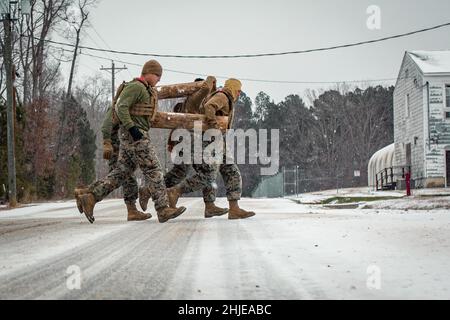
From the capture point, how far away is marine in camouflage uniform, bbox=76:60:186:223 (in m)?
8.88

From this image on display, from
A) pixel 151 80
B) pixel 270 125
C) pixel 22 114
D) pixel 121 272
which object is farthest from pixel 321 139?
pixel 121 272

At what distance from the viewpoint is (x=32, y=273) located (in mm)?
4609

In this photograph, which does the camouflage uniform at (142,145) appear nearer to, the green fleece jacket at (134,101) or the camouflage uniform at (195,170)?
the green fleece jacket at (134,101)

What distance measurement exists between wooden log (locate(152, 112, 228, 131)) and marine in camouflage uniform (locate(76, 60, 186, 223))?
762mm

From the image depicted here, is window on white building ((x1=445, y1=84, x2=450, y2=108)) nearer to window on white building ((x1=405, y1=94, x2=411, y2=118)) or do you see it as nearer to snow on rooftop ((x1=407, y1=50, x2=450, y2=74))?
snow on rooftop ((x1=407, y1=50, x2=450, y2=74))

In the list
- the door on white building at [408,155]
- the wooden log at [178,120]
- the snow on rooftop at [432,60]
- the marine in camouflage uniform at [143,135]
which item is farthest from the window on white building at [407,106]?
the marine in camouflage uniform at [143,135]

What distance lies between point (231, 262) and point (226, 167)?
5.08 metres

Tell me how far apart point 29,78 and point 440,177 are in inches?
1005

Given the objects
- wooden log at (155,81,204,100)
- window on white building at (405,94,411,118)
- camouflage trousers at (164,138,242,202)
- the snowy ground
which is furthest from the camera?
window on white building at (405,94,411,118)

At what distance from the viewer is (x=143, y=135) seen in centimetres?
907

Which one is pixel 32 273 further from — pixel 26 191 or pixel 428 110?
pixel 428 110

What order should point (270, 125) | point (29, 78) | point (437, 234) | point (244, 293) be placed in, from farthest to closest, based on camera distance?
point (270, 125)
point (29, 78)
point (437, 234)
point (244, 293)

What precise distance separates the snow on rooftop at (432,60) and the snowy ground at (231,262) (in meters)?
25.9

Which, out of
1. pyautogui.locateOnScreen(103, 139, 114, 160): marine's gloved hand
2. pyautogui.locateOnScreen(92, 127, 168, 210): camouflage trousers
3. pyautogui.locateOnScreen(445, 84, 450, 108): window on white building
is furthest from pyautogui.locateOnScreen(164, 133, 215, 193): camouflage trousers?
pyautogui.locateOnScreen(445, 84, 450, 108): window on white building
